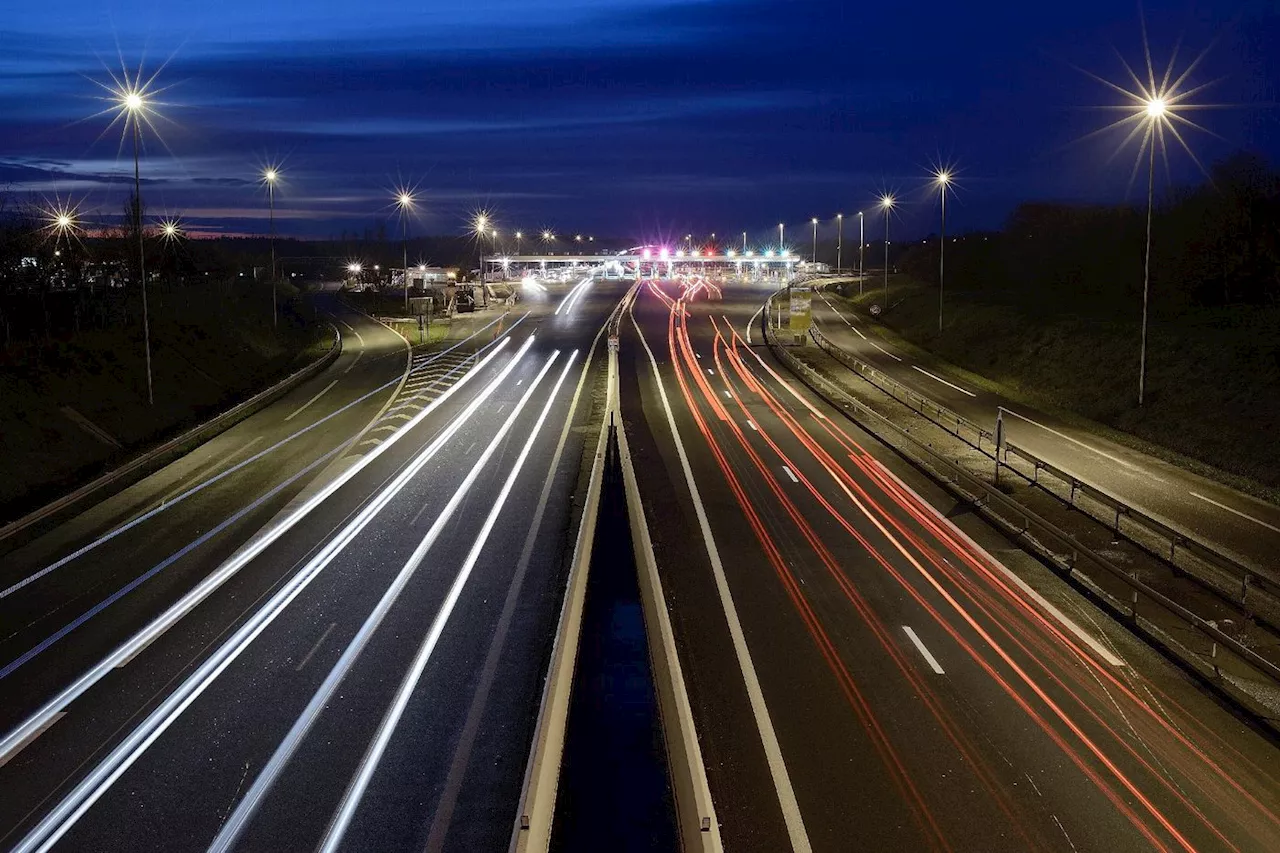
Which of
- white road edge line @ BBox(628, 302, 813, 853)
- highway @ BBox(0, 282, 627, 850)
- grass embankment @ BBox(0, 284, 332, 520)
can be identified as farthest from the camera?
grass embankment @ BBox(0, 284, 332, 520)

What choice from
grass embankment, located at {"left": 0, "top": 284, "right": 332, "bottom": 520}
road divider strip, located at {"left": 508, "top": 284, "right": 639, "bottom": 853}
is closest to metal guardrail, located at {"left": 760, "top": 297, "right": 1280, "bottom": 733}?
road divider strip, located at {"left": 508, "top": 284, "right": 639, "bottom": 853}

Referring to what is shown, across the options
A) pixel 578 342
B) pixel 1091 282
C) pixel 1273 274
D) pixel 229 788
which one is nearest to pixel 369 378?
pixel 578 342

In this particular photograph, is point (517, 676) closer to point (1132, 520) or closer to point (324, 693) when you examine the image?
point (324, 693)

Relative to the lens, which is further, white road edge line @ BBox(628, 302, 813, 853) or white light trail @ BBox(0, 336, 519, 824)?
white light trail @ BBox(0, 336, 519, 824)

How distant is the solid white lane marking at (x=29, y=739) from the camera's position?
12.9m

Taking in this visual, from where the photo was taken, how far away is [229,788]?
12.1 m

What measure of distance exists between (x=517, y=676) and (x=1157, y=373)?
34502 mm

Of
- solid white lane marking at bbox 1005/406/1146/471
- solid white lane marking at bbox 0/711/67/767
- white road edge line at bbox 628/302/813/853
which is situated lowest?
solid white lane marking at bbox 0/711/67/767

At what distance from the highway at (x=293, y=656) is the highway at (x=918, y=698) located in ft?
9.13

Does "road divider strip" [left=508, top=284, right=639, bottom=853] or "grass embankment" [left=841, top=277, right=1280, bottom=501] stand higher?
"grass embankment" [left=841, top=277, right=1280, bottom=501]

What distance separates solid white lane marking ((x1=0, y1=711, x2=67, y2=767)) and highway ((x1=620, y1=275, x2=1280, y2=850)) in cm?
821

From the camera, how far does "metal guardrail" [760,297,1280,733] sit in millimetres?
14938

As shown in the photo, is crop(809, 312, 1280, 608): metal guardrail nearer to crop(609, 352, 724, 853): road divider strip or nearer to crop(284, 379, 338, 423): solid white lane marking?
crop(609, 352, 724, 853): road divider strip

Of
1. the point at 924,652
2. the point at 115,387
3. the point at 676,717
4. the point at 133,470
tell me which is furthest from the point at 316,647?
the point at 115,387
